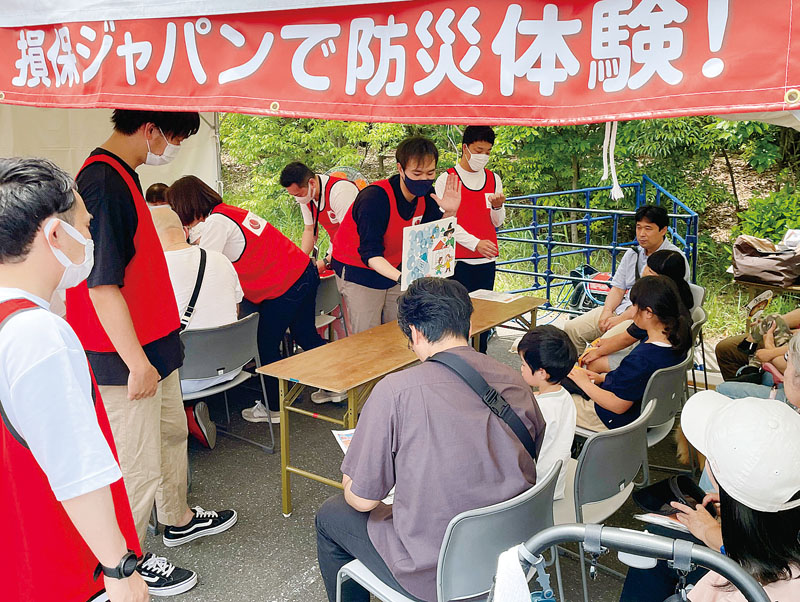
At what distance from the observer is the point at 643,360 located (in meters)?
3.03

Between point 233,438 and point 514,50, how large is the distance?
3066 millimetres

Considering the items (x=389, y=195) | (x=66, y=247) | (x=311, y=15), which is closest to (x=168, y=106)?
(x=311, y=15)

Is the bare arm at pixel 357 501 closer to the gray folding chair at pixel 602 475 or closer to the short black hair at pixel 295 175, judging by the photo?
the gray folding chair at pixel 602 475

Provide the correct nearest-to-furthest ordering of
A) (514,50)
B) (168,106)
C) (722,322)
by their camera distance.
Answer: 1. (514,50)
2. (168,106)
3. (722,322)

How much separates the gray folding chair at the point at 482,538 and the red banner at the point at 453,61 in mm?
979

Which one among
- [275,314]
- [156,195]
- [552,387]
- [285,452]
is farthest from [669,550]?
[156,195]

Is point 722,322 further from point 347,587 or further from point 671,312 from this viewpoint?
point 347,587

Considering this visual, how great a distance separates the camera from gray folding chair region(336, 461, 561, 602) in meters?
1.84

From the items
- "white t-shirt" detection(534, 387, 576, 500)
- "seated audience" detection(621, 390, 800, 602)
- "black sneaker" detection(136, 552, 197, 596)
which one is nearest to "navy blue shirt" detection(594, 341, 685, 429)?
"white t-shirt" detection(534, 387, 576, 500)

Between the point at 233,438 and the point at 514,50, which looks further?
the point at 233,438

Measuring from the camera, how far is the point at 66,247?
1492 mm

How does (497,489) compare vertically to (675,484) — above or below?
above

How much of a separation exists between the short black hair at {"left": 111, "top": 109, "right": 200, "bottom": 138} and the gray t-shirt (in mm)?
1257

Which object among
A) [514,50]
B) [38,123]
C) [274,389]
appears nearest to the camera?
[514,50]
